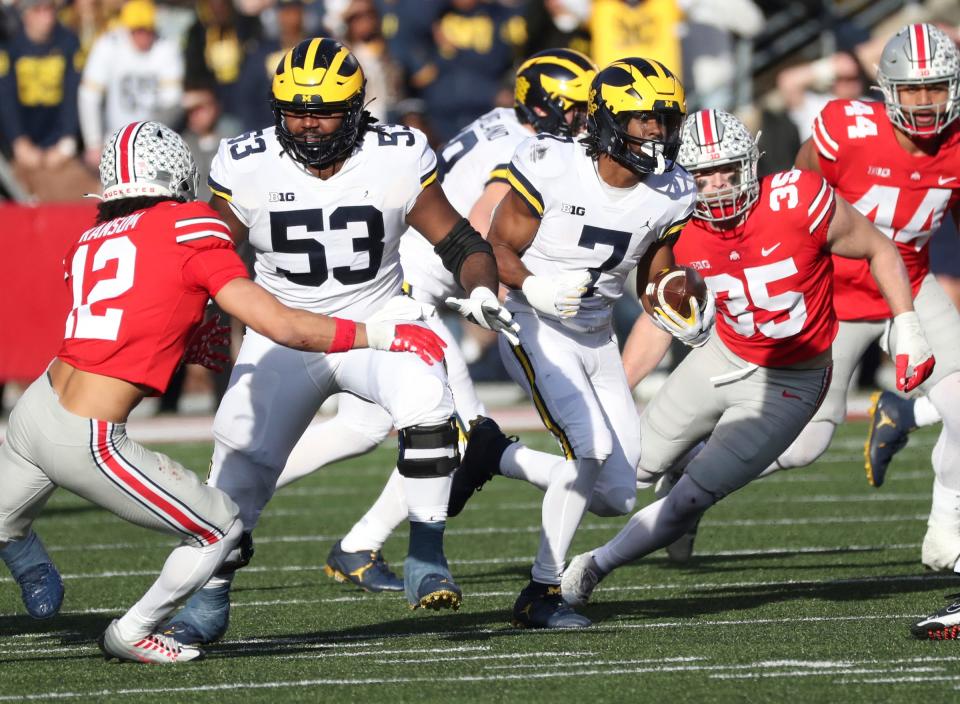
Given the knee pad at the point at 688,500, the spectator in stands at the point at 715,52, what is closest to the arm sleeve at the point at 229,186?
the knee pad at the point at 688,500

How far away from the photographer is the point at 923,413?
292 inches

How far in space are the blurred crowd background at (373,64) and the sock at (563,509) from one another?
664 centimetres

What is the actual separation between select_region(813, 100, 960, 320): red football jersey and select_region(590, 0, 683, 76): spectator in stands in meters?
5.42

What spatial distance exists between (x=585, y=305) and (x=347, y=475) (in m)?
4.43

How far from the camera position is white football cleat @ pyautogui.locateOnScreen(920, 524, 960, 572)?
6394mm

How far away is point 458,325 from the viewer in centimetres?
1327

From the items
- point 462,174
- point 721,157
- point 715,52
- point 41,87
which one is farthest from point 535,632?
point 41,87

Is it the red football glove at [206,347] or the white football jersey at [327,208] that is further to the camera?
the white football jersey at [327,208]

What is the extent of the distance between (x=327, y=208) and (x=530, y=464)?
119 cm

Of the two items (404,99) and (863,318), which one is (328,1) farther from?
(863,318)

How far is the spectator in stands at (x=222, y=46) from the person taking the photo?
1266cm

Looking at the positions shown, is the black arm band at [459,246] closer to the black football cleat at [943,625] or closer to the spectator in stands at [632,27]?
the black football cleat at [943,625]

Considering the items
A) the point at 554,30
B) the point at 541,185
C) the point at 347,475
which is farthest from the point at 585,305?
the point at 554,30

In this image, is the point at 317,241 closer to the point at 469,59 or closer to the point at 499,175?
the point at 499,175
